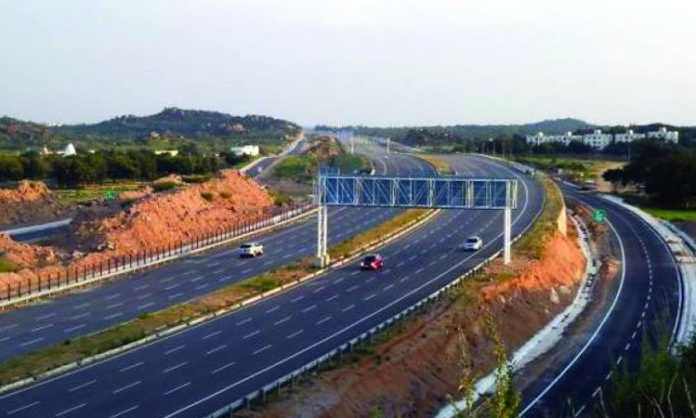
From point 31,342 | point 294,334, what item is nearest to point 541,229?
point 294,334

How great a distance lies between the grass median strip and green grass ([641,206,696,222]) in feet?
163

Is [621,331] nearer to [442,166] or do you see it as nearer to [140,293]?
[140,293]

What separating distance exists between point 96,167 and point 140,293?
65.7m


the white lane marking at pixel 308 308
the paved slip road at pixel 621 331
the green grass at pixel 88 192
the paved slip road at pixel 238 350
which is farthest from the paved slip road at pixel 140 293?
the green grass at pixel 88 192

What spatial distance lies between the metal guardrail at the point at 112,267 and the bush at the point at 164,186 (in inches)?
592

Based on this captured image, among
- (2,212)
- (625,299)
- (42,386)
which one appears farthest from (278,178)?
(42,386)

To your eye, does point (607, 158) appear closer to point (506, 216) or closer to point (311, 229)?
point (311, 229)

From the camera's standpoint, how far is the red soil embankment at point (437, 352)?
1275 inches

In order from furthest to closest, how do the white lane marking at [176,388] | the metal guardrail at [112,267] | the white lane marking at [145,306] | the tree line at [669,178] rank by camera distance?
the tree line at [669,178] < the metal guardrail at [112,267] < the white lane marking at [145,306] < the white lane marking at [176,388]

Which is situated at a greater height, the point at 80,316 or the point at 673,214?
the point at 80,316

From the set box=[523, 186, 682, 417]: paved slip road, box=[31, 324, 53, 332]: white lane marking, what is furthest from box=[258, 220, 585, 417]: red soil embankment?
box=[31, 324, 53, 332]: white lane marking

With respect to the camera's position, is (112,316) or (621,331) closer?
(112,316)

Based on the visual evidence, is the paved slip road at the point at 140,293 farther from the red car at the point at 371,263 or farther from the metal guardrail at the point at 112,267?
the red car at the point at 371,263

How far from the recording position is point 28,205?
288 feet
